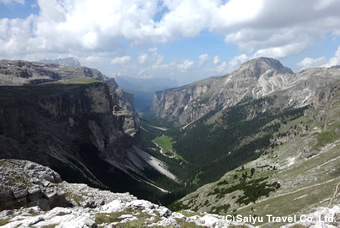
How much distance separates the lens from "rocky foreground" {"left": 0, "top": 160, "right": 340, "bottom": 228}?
98.2ft

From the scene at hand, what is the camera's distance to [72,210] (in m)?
37.4

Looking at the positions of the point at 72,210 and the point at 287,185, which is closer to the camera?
the point at 72,210

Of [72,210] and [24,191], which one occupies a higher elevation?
[24,191]

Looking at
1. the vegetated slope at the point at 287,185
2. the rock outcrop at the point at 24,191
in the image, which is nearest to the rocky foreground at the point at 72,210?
the rock outcrop at the point at 24,191

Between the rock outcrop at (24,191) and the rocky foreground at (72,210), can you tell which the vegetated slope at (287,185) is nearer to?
the rocky foreground at (72,210)

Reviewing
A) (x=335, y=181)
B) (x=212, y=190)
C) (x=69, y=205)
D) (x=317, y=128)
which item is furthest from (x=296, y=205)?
(x=317, y=128)

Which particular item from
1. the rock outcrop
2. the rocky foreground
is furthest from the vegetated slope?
the rock outcrop

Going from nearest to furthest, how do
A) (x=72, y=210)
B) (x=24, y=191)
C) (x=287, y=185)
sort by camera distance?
(x=72, y=210) → (x=24, y=191) → (x=287, y=185)

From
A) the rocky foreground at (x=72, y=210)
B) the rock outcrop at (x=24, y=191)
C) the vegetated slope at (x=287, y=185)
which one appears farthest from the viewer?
the vegetated slope at (x=287, y=185)

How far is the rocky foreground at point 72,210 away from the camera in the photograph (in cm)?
2993

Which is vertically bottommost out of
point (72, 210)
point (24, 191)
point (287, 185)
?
point (287, 185)

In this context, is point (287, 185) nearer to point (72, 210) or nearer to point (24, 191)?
point (72, 210)

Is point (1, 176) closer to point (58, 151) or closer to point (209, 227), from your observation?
point (209, 227)

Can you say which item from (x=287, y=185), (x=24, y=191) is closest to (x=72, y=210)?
(x=24, y=191)
